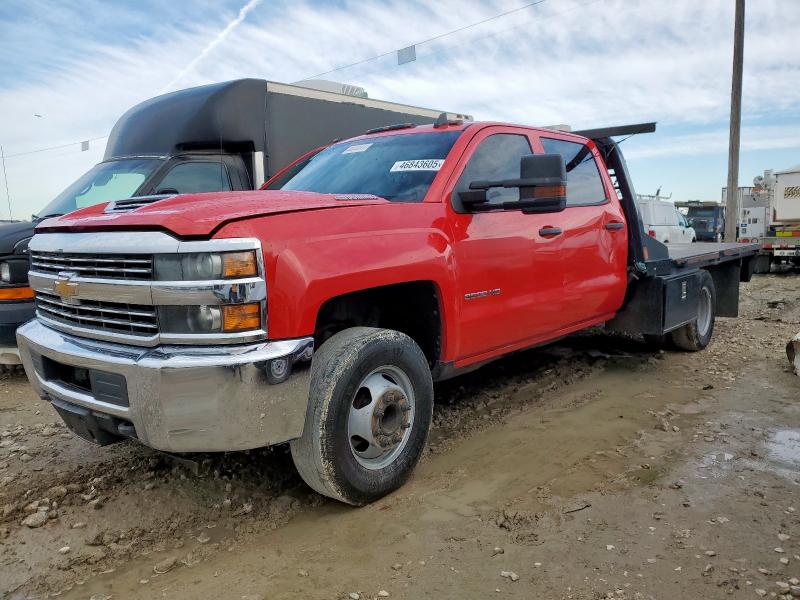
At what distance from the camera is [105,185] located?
6.47 m

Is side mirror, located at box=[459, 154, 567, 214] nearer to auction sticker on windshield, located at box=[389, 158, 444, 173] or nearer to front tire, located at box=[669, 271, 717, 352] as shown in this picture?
auction sticker on windshield, located at box=[389, 158, 444, 173]

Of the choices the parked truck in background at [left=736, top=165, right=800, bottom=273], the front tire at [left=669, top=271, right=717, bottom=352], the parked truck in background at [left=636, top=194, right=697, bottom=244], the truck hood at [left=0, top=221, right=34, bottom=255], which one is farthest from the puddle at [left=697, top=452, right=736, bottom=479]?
the parked truck in background at [left=636, top=194, right=697, bottom=244]

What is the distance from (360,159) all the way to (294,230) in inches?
60.0

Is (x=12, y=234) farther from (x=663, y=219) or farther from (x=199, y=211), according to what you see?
(x=663, y=219)

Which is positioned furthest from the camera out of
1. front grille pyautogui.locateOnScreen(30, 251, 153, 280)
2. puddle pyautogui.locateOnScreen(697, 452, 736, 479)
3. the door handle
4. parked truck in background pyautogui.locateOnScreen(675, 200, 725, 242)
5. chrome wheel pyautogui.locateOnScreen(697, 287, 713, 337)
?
parked truck in background pyautogui.locateOnScreen(675, 200, 725, 242)

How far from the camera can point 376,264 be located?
306 centimetres

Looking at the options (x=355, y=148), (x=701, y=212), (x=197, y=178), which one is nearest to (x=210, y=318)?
(x=355, y=148)

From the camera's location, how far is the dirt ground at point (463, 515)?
253 centimetres

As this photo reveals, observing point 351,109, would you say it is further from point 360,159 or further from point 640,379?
point 640,379

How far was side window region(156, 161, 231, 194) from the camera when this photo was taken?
630 cm

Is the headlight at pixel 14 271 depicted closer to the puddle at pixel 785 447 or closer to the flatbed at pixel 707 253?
the flatbed at pixel 707 253

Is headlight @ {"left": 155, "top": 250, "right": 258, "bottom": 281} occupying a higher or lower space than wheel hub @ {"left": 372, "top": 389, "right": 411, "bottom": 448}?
higher

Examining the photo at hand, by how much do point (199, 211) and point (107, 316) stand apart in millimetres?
639

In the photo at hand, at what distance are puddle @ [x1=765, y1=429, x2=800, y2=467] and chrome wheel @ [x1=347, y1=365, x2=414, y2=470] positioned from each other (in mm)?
2197
